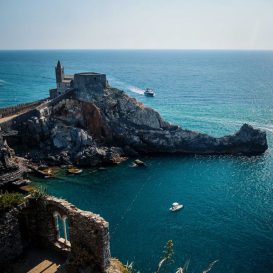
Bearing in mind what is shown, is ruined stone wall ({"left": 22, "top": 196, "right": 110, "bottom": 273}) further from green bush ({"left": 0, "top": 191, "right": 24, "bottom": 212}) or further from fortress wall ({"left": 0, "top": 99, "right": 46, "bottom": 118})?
fortress wall ({"left": 0, "top": 99, "right": 46, "bottom": 118})

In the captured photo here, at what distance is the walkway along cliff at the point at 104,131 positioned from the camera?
61844mm

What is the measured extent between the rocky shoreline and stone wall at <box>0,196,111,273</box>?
38.3m

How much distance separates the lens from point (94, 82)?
68.9 m

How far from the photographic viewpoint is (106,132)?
6669cm

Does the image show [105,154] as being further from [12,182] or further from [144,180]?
[12,182]

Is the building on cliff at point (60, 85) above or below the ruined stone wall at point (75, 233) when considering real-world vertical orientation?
above

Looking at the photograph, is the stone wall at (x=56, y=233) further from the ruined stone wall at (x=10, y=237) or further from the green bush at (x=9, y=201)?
the green bush at (x=9, y=201)

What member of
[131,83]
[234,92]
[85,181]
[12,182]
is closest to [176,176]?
[85,181]

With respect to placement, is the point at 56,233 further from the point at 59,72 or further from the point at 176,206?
the point at 59,72

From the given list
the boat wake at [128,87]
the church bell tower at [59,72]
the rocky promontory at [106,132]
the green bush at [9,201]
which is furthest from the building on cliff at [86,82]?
the boat wake at [128,87]

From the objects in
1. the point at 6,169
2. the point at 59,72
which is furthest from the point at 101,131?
the point at 6,169

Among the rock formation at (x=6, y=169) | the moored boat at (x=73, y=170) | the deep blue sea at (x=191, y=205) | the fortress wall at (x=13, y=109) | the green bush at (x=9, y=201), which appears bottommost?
the deep blue sea at (x=191, y=205)

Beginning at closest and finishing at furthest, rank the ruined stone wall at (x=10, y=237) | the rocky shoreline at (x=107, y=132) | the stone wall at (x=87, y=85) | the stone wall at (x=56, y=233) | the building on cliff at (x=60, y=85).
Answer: the stone wall at (x=56, y=233) → the ruined stone wall at (x=10, y=237) → the rocky shoreline at (x=107, y=132) → the stone wall at (x=87, y=85) → the building on cliff at (x=60, y=85)

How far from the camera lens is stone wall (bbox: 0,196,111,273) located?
1845 centimetres
